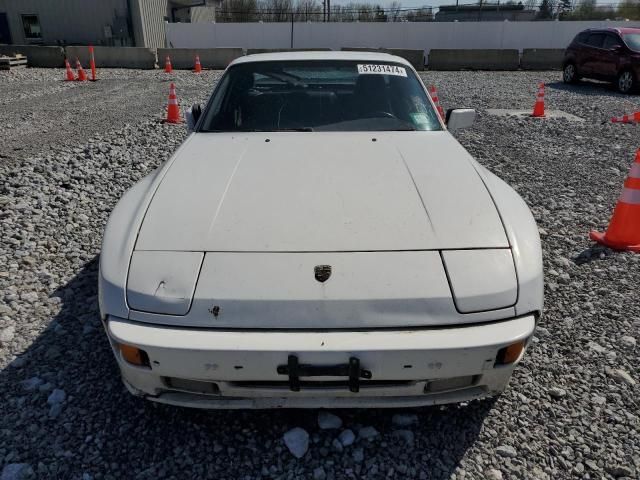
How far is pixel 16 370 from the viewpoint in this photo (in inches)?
102

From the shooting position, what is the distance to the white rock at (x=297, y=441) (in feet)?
6.89

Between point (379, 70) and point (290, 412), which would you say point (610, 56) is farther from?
point (290, 412)

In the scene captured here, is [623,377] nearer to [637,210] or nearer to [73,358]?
[637,210]

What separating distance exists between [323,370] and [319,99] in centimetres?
219

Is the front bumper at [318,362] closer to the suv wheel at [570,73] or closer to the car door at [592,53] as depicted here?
the car door at [592,53]

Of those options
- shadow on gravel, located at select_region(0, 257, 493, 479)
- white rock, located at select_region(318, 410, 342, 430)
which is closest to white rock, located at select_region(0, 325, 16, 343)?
shadow on gravel, located at select_region(0, 257, 493, 479)

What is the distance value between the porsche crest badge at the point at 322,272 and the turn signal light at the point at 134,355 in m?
0.72

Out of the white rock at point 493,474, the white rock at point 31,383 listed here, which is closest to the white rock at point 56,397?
the white rock at point 31,383

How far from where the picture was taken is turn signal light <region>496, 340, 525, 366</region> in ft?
6.07

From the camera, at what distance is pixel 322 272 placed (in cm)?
192

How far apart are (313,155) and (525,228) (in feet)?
4.07

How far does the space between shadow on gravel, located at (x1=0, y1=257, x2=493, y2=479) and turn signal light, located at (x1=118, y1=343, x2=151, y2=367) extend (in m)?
0.50

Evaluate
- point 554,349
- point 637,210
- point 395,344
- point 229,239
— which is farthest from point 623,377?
point 229,239

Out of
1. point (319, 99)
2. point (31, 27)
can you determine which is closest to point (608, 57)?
point (319, 99)
